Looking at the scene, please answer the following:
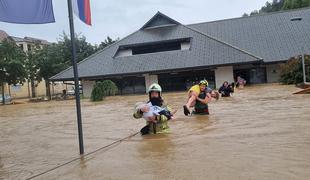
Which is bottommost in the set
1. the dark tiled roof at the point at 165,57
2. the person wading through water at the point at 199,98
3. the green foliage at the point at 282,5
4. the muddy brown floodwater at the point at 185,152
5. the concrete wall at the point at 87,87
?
the muddy brown floodwater at the point at 185,152

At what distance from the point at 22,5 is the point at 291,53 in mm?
36526

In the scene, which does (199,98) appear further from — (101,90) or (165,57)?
(165,57)

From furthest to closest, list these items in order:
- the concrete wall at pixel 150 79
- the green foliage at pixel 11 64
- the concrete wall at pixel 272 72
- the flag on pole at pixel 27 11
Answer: the green foliage at pixel 11 64 → the concrete wall at pixel 150 79 → the concrete wall at pixel 272 72 → the flag on pole at pixel 27 11

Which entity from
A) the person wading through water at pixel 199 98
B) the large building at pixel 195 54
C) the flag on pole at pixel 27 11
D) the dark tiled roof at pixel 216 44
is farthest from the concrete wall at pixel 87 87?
the flag on pole at pixel 27 11

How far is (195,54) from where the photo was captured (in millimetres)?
42281

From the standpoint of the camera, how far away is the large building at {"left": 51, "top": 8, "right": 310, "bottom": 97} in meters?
41.5

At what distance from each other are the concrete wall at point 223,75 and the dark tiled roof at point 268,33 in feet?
11.0

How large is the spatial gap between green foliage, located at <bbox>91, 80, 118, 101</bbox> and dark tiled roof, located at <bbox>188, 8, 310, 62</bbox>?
43.6 feet

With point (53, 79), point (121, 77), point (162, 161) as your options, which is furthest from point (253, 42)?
point (162, 161)

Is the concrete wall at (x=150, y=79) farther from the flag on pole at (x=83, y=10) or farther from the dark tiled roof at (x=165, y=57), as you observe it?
the flag on pole at (x=83, y=10)

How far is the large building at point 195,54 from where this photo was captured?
41531mm

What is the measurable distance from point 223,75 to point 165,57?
19.6 feet

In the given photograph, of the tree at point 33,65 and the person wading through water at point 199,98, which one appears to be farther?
the tree at point 33,65

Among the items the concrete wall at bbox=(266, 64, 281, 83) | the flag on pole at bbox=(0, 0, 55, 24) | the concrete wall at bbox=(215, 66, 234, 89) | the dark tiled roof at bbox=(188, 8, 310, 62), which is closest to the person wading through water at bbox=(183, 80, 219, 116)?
the flag on pole at bbox=(0, 0, 55, 24)
